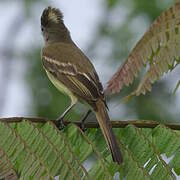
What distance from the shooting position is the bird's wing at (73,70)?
12.7 feet

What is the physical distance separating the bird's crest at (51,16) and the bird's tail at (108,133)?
1901 mm

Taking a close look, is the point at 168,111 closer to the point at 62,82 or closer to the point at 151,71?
the point at 62,82

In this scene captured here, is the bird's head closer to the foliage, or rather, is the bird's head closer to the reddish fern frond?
the foliage

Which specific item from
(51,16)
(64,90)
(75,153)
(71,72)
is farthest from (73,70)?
(75,153)

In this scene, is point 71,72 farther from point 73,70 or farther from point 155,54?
point 155,54

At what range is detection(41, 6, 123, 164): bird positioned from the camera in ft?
10.5

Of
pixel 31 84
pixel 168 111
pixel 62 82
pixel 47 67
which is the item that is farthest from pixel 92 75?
pixel 31 84

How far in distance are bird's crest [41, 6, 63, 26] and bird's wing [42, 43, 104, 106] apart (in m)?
0.35

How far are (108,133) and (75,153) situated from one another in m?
0.28

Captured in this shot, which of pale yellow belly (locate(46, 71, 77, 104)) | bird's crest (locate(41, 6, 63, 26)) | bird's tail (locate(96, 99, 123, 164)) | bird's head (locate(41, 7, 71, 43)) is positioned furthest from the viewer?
Result: bird's head (locate(41, 7, 71, 43))

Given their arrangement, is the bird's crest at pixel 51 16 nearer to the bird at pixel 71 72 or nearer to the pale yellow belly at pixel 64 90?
the bird at pixel 71 72

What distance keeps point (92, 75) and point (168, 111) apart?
7.13 ft

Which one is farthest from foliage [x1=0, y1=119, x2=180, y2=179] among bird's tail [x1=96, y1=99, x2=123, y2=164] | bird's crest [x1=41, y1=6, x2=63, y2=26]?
bird's crest [x1=41, y1=6, x2=63, y2=26]

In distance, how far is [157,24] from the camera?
253 cm
